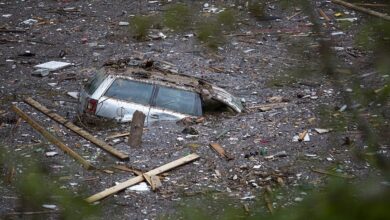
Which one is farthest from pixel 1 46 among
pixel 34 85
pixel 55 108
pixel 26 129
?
pixel 26 129

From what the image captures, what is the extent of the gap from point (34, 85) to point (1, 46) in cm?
307

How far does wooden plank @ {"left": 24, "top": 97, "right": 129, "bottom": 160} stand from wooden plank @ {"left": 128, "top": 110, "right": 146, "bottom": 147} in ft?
1.52

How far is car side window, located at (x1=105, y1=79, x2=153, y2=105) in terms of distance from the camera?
9.93 m

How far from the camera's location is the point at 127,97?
9.98 m

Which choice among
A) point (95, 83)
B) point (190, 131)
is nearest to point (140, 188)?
point (190, 131)

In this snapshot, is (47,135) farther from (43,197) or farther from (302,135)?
(43,197)

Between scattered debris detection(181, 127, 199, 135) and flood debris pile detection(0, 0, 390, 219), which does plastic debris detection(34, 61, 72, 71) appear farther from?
scattered debris detection(181, 127, 199, 135)

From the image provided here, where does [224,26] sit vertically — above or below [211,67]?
above

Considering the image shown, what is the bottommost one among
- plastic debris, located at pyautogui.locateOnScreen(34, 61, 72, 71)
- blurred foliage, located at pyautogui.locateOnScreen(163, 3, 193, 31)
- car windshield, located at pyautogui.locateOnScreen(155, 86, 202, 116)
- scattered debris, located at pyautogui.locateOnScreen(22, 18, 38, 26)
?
scattered debris, located at pyautogui.locateOnScreen(22, 18, 38, 26)

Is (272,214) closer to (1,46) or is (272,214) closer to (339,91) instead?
(339,91)

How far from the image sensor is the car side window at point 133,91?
993 centimetres

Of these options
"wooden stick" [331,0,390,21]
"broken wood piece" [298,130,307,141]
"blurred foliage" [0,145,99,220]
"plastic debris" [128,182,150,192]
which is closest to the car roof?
"broken wood piece" [298,130,307,141]

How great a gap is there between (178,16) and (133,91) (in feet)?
27.3

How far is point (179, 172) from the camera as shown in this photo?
8945mm
